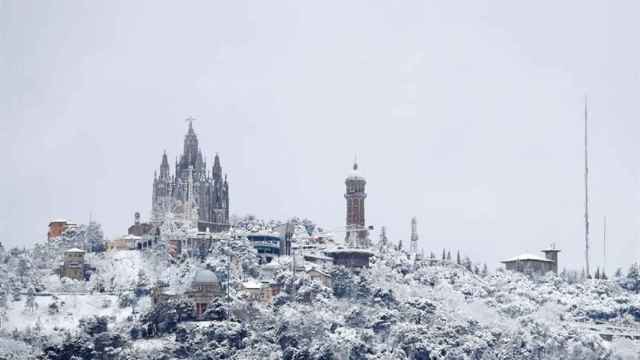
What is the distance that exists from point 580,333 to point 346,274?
24.3 m

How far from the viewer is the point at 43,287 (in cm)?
17612

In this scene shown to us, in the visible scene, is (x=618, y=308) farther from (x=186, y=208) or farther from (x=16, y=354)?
(x=16, y=354)

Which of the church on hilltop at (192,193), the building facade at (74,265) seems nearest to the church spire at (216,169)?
the church on hilltop at (192,193)

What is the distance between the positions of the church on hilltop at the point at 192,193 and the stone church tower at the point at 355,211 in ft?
44.1

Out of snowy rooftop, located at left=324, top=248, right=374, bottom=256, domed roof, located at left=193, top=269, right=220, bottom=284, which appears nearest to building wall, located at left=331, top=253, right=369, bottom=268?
snowy rooftop, located at left=324, top=248, right=374, bottom=256

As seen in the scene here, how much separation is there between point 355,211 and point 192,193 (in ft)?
60.4

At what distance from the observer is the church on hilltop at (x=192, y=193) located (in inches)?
7426

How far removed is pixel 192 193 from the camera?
189750 millimetres

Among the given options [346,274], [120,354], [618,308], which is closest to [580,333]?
[618,308]

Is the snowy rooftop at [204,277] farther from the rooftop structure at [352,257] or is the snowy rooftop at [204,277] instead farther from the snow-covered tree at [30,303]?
the rooftop structure at [352,257]

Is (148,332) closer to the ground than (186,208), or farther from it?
closer to the ground

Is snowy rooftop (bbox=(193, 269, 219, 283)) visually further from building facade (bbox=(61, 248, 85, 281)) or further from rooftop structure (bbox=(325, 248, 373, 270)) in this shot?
rooftop structure (bbox=(325, 248, 373, 270))

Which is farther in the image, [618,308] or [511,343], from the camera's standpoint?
[618,308]

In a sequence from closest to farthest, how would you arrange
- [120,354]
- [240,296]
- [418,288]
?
1. [120,354]
2. [240,296]
3. [418,288]
